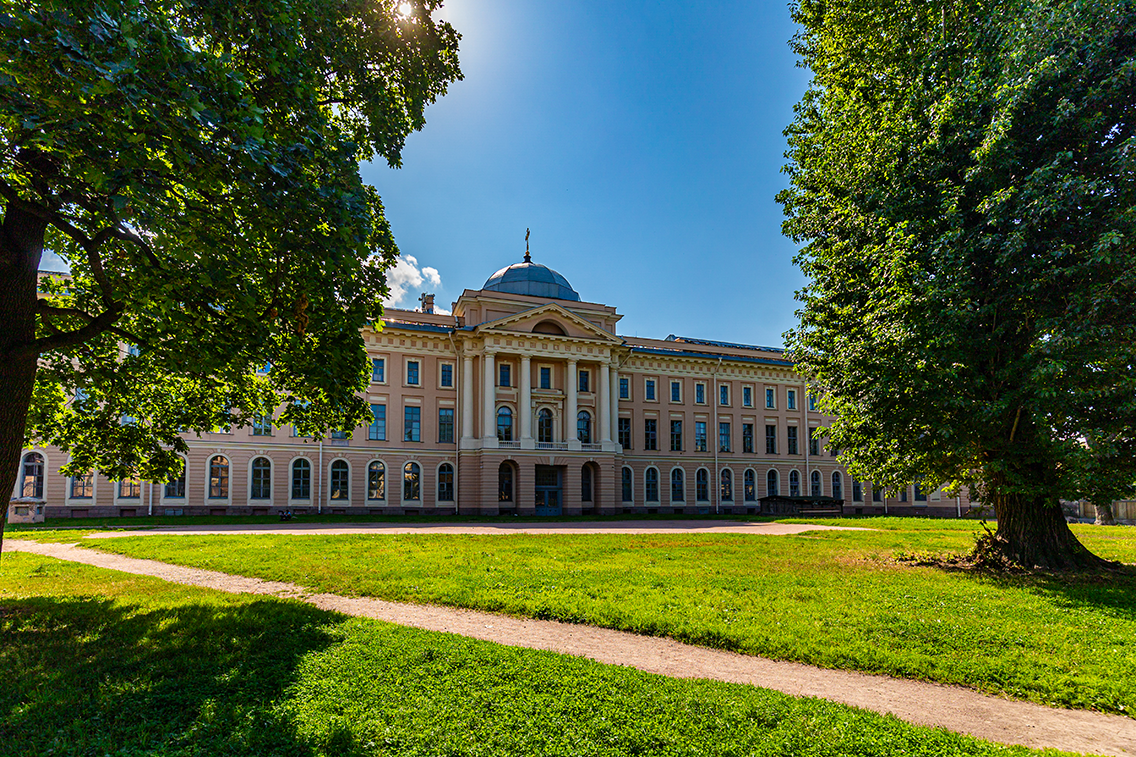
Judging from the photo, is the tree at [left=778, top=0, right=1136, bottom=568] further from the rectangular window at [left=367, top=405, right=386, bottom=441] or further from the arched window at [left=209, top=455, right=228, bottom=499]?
the arched window at [left=209, top=455, right=228, bottom=499]

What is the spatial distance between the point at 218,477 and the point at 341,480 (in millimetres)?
6756

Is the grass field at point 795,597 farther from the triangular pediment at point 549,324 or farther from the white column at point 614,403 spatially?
the white column at point 614,403

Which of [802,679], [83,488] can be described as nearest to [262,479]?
[83,488]

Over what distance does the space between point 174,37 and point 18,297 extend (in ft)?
13.9

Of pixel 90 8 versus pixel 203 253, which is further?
pixel 203 253

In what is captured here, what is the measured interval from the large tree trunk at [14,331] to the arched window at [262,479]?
31.3m

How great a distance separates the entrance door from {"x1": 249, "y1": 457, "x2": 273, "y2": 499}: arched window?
16.5m

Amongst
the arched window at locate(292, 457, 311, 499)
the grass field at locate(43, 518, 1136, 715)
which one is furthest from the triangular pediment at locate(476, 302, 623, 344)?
the grass field at locate(43, 518, 1136, 715)

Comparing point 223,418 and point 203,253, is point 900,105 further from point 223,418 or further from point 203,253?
point 223,418

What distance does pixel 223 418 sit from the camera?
10.3 meters

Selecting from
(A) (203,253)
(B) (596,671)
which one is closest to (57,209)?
(A) (203,253)

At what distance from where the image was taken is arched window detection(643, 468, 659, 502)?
45.1m

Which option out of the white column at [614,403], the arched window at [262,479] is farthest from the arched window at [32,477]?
the white column at [614,403]

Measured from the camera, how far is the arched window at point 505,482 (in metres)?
40.0
